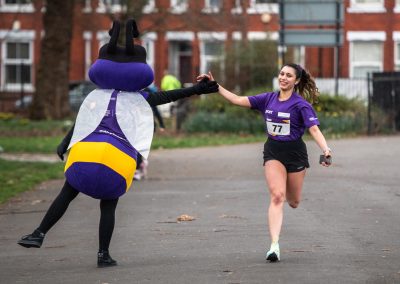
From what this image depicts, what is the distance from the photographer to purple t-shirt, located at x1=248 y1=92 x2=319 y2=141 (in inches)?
359

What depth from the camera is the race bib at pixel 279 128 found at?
9.15m

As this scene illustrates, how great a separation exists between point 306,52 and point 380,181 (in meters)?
26.5

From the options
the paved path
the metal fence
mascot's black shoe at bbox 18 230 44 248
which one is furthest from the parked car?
mascot's black shoe at bbox 18 230 44 248

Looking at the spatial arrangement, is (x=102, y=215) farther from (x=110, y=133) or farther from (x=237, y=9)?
(x=237, y=9)

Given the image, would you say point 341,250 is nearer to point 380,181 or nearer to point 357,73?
point 380,181

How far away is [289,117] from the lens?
9109 mm

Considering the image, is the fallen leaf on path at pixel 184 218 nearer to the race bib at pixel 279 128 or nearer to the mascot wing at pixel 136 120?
the race bib at pixel 279 128

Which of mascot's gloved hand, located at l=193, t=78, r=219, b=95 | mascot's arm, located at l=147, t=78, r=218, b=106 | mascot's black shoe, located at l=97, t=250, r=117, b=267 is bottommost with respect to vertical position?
mascot's black shoe, located at l=97, t=250, r=117, b=267

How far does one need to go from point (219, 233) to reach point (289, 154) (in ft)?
6.01

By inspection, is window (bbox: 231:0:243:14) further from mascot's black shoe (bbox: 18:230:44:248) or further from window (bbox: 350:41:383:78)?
mascot's black shoe (bbox: 18:230:44:248)

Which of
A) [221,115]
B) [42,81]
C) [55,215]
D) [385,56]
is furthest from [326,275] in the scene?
[385,56]

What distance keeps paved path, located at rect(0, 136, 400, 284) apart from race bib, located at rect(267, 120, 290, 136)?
957 mm

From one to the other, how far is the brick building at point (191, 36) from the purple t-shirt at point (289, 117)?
93.0 feet

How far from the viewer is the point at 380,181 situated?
16219 mm
